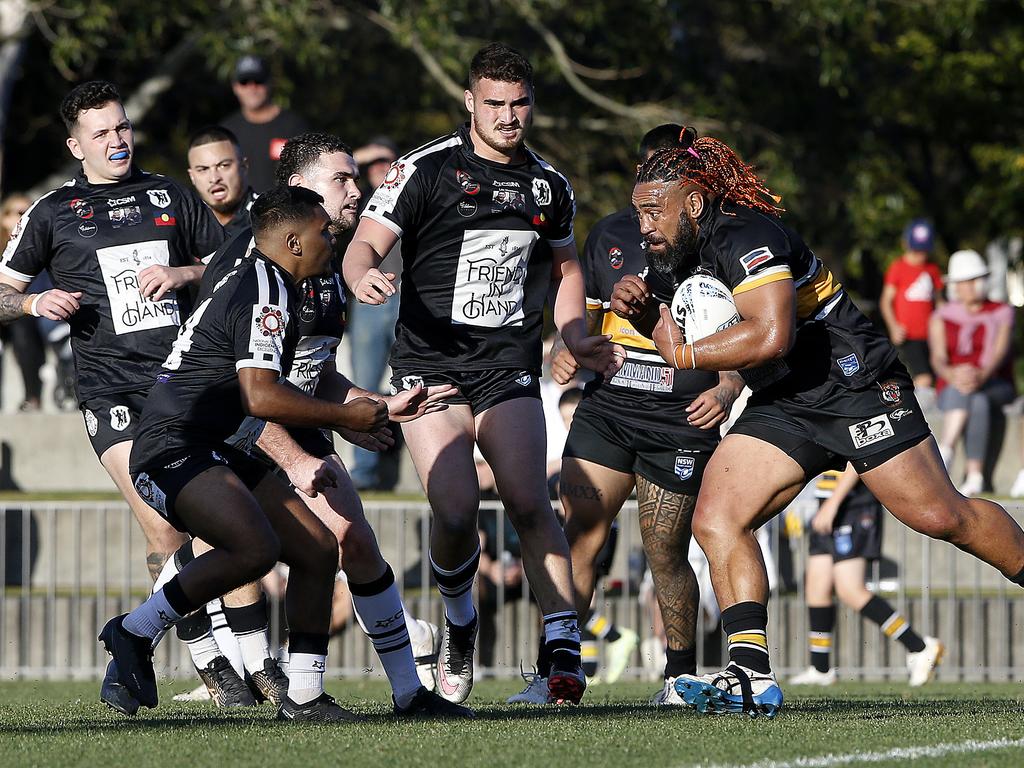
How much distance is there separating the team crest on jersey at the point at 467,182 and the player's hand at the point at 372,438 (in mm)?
1335

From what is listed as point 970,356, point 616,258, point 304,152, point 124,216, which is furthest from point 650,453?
point 970,356

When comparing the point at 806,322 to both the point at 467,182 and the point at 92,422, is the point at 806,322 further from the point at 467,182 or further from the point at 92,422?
the point at 92,422

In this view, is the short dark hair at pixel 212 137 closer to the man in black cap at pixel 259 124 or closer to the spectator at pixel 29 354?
the man in black cap at pixel 259 124

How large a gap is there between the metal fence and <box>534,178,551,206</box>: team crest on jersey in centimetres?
479

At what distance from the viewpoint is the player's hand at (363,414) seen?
632 cm

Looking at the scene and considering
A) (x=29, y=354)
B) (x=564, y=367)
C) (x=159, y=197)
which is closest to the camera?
(x=564, y=367)

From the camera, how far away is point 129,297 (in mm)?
8266

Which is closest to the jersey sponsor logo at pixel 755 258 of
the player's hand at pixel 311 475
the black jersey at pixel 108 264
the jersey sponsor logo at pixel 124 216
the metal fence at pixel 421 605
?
the player's hand at pixel 311 475

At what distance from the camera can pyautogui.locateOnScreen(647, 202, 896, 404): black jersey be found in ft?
22.2

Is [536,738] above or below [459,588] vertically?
below

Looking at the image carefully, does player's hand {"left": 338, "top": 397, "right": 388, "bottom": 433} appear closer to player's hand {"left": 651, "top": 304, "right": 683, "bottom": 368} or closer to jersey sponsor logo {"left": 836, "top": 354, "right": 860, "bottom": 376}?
player's hand {"left": 651, "top": 304, "right": 683, "bottom": 368}

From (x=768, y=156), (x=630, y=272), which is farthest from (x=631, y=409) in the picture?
(x=768, y=156)

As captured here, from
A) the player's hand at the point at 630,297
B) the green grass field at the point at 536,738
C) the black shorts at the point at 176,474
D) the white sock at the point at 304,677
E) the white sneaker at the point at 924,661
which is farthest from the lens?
the white sneaker at the point at 924,661

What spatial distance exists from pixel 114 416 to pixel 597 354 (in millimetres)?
2353
